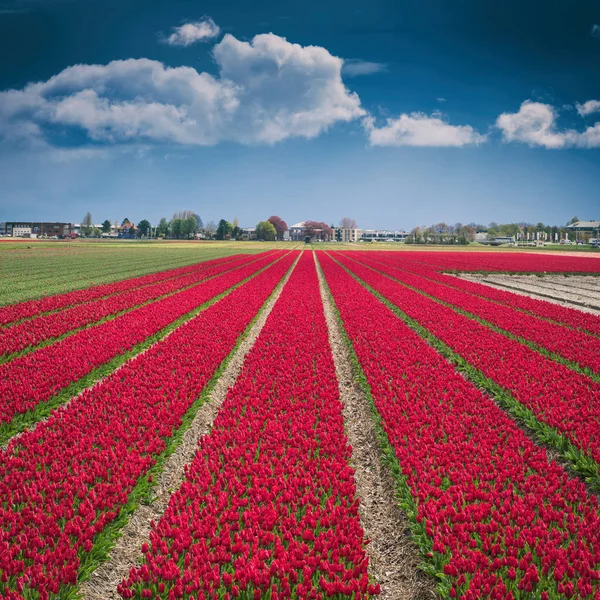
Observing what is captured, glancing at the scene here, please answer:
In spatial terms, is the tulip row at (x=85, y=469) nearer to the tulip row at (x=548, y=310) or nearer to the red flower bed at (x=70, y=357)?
the red flower bed at (x=70, y=357)

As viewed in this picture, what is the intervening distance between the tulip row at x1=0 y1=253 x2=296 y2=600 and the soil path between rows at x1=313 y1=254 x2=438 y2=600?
9.58 feet

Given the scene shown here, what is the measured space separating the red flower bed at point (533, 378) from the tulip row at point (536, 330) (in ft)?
2.78

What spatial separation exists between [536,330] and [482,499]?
1096 cm

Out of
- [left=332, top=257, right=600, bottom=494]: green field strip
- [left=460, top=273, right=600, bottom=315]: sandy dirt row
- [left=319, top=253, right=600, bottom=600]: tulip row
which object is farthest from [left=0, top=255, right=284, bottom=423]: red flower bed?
[left=460, top=273, right=600, bottom=315]: sandy dirt row

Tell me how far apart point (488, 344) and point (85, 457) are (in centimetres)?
1074

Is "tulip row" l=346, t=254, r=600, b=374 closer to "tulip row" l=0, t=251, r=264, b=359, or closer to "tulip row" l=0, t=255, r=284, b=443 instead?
"tulip row" l=0, t=255, r=284, b=443

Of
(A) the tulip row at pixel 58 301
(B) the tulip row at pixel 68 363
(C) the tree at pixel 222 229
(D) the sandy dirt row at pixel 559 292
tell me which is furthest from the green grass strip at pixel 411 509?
(C) the tree at pixel 222 229

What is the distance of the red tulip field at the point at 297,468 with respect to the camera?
4.06 metres

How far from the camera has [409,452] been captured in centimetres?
630

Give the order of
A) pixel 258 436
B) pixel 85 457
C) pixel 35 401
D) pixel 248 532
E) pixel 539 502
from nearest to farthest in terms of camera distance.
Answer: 1. pixel 248 532
2. pixel 539 502
3. pixel 85 457
4. pixel 258 436
5. pixel 35 401

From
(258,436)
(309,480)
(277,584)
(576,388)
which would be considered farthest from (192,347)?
(576,388)

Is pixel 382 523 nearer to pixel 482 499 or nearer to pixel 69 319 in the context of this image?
pixel 482 499

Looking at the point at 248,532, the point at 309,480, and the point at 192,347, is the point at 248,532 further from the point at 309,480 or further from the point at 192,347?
the point at 192,347

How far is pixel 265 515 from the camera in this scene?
474cm
